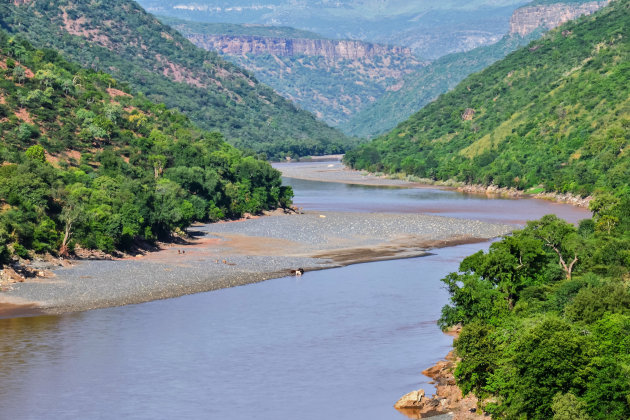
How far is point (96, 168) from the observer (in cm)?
12762

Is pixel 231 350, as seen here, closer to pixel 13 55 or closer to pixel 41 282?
pixel 41 282

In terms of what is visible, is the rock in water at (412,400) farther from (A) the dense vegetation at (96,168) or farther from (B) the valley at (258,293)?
(A) the dense vegetation at (96,168)

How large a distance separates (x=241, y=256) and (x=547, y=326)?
58.9 meters

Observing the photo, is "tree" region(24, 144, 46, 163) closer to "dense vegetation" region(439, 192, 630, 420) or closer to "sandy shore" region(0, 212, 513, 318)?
"sandy shore" region(0, 212, 513, 318)

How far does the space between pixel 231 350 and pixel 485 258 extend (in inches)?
740

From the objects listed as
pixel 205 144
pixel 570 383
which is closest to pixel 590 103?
pixel 205 144

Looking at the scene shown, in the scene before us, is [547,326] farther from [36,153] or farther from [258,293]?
[36,153]

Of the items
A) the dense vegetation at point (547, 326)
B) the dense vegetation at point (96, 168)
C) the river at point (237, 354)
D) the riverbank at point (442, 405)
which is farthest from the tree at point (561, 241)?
the dense vegetation at point (96, 168)

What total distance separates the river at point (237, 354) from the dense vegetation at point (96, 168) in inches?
677

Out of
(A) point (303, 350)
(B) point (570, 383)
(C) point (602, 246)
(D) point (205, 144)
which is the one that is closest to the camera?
(B) point (570, 383)

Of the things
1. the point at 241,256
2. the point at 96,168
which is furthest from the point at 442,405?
the point at 96,168

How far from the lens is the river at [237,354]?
53219mm

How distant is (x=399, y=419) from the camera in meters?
51.3

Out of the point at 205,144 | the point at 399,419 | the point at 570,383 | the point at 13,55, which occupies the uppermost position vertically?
the point at 13,55
